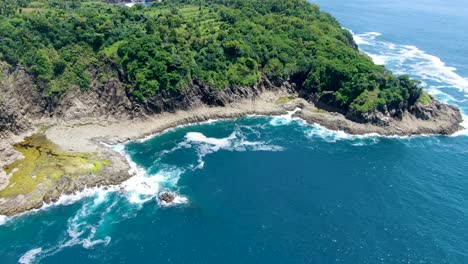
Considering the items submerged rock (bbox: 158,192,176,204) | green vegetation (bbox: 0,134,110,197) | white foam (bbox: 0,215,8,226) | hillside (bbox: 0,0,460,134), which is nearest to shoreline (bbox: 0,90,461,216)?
white foam (bbox: 0,215,8,226)

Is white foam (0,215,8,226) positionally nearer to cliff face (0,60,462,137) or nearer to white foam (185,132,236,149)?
cliff face (0,60,462,137)

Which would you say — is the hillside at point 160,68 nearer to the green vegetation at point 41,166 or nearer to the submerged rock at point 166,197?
the green vegetation at point 41,166

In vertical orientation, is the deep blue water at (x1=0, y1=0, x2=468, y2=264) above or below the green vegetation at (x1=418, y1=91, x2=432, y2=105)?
below

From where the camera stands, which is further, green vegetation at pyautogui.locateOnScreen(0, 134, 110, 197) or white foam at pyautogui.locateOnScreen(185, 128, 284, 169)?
white foam at pyautogui.locateOnScreen(185, 128, 284, 169)

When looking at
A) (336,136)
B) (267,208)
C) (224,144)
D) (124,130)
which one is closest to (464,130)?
(336,136)

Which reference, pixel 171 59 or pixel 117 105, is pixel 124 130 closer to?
pixel 117 105

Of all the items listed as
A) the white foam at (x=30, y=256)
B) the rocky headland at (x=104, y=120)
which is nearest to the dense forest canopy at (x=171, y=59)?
the rocky headland at (x=104, y=120)

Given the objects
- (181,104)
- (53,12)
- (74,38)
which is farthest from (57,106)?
(53,12)
